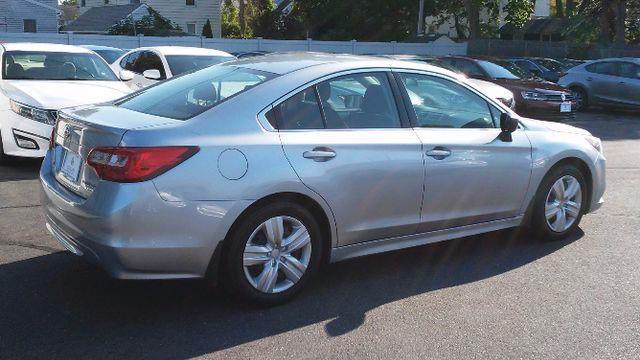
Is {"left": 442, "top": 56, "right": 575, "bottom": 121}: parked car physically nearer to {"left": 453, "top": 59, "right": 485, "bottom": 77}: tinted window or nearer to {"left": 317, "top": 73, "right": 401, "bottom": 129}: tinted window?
{"left": 453, "top": 59, "right": 485, "bottom": 77}: tinted window

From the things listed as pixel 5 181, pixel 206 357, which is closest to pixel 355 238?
pixel 206 357

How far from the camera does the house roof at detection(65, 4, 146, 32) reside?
139 feet

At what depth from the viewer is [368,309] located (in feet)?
14.4

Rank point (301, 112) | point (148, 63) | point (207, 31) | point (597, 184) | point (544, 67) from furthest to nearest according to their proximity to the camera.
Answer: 1. point (207, 31)
2. point (544, 67)
3. point (148, 63)
4. point (597, 184)
5. point (301, 112)

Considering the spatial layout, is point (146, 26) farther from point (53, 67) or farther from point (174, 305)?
point (174, 305)

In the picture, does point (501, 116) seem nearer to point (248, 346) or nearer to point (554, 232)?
point (554, 232)

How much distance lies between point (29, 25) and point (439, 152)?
3699 cm

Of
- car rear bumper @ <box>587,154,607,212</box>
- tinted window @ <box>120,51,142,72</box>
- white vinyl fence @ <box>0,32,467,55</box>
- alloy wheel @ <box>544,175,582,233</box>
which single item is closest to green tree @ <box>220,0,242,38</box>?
white vinyl fence @ <box>0,32,467,55</box>

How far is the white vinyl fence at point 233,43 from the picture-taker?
87.9 ft

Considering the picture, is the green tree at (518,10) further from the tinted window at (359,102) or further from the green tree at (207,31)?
the tinted window at (359,102)

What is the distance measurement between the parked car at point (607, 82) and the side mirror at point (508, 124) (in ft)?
44.7

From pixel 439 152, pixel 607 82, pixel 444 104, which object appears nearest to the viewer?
pixel 439 152

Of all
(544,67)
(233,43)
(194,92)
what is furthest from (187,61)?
(233,43)

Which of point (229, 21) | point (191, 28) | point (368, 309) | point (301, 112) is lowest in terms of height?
point (368, 309)
